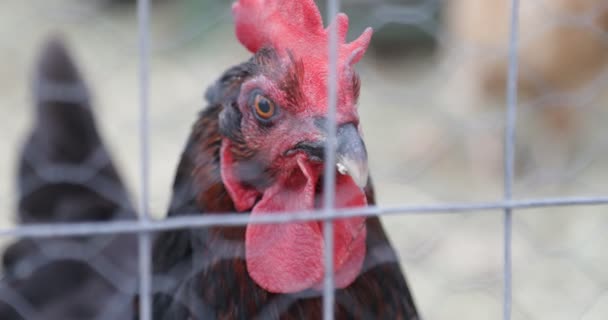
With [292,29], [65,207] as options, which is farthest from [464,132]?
[292,29]

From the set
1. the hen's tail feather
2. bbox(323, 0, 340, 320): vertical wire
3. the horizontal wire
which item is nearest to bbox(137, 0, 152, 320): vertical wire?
the horizontal wire

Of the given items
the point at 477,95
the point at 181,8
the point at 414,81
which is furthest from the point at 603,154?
the point at 181,8

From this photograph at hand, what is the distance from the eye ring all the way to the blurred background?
84 cm

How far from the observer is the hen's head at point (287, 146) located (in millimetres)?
821

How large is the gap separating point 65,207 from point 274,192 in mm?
858

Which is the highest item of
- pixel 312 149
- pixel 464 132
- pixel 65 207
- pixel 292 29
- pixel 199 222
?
pixel 464 132

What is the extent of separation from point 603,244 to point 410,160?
0.82 meters

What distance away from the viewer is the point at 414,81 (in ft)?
10.9

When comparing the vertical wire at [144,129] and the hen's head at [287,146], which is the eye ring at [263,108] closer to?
the hen's head at [287,146]

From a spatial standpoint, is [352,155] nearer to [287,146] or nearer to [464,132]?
[287,146]

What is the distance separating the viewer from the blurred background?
1.94 meters

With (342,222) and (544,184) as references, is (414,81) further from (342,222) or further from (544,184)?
(342,222)

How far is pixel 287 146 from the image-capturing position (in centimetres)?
83

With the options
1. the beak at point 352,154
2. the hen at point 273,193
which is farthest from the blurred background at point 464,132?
the beak at point 352,154
